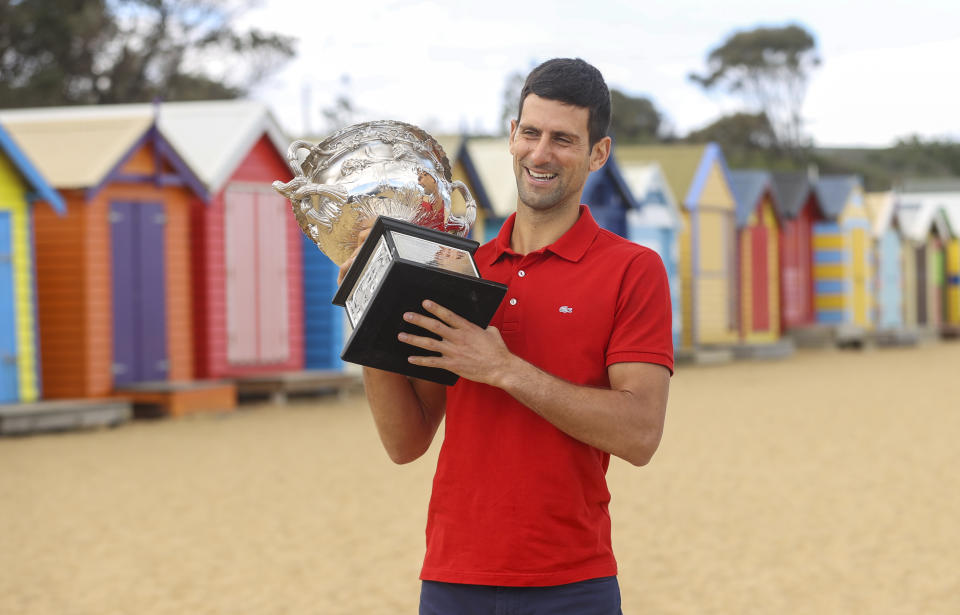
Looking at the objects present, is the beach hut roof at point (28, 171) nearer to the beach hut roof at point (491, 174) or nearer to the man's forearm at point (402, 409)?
the beach hut roof at point (491, 174)

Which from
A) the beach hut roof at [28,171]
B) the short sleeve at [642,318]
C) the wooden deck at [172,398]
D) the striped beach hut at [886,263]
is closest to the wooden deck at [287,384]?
the wooden deck at [172,398]

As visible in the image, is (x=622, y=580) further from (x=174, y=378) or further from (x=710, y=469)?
(x=174, y=378)

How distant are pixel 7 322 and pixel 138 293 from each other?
1.62 m

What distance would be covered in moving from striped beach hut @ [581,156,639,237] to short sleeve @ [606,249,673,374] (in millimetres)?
17741

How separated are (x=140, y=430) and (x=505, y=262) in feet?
36.0

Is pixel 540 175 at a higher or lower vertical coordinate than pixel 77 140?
lower

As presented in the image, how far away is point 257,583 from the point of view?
6238mm

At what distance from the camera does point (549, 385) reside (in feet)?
6.91

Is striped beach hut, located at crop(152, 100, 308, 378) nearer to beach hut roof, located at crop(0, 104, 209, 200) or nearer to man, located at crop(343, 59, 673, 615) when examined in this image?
Answer: beach hut roof, located at crop(0, 104, 209, 200)

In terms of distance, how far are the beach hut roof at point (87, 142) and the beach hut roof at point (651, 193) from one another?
9612 millimetres

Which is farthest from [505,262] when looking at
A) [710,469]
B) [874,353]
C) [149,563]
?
[874,353]

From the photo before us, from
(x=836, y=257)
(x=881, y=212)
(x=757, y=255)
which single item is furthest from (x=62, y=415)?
(x=881, y=212)

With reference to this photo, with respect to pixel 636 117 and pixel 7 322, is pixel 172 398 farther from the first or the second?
pixel 636 117

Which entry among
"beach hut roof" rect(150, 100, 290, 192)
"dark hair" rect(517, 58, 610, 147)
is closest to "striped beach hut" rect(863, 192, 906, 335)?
"beach hut roof" rect(150, 100, 290, 192)
